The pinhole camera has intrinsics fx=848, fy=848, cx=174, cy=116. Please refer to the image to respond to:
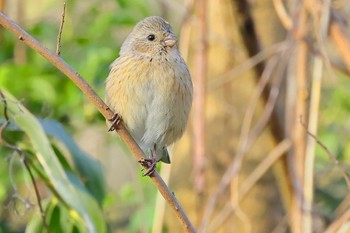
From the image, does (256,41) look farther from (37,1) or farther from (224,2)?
(37,1)

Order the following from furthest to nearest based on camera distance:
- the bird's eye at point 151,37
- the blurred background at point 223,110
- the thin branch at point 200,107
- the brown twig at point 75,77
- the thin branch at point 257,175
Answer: the thin branch at point 257,175
the blurred background at point 223,110
the thin branch at point 200,107
the bird's eye at point 151,37
the brown twig at point 75,77

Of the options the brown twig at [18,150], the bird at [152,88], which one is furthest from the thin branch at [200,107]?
the brown twig at [18,150]

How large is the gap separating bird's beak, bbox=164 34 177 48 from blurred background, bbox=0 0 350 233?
36cm

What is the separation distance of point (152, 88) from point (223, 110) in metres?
1.38

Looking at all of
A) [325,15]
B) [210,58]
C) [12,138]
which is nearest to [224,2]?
[210,58]

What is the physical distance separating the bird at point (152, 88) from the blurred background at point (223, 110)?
26 centimetres

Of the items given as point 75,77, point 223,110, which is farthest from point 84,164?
point 75,77

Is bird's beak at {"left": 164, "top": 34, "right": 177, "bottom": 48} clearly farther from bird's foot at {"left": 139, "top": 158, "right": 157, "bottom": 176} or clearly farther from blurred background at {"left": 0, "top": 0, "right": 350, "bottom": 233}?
bird's foot at {"left": 139, "top": 158, "right": 157, "bottom": 176}

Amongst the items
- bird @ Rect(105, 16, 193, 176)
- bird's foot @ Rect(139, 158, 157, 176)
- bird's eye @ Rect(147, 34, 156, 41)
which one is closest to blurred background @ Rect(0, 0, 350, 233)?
bird @ Rect(105, 16, 193, 176)

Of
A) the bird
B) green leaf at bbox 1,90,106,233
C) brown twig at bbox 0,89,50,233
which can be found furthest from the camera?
the bird

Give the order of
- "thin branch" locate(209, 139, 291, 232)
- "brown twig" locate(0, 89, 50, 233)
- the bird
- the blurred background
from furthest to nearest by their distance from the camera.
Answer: "thin branch" locate(209, 139, 291, 232), the blurred background, the bird, "brown twig" locate(0, 89, 50, 233)

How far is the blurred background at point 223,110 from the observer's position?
373 centimetres

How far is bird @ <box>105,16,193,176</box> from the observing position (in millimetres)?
3324

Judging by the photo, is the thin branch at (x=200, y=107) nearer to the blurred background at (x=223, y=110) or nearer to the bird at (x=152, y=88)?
the blurred background at (x=223, y=110)
